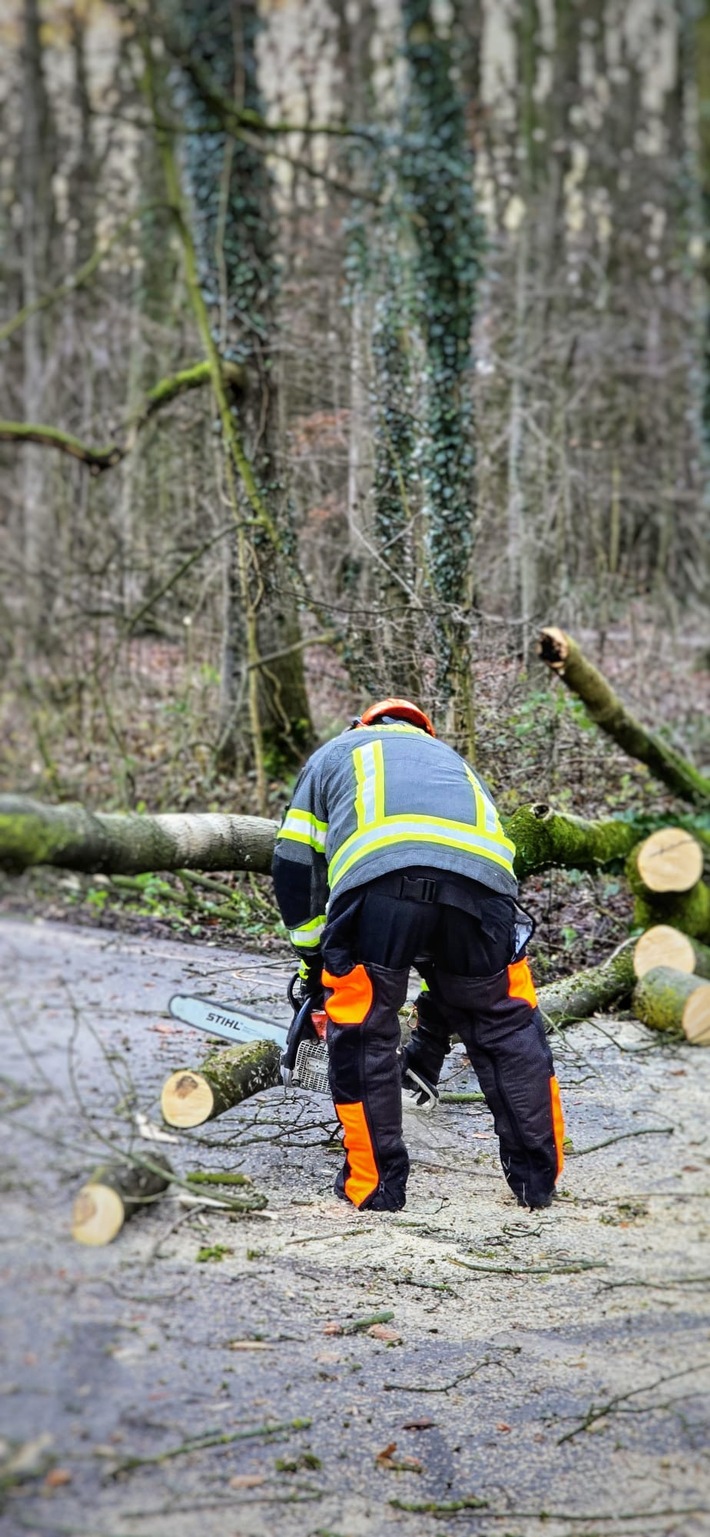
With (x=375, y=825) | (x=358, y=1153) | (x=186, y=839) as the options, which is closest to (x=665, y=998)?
(x=358, y=1153)

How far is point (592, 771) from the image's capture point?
5031 millimetres

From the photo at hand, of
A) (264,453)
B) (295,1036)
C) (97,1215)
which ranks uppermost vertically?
(264,453)

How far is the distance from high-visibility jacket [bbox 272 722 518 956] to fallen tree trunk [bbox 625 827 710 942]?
1545 millimetres

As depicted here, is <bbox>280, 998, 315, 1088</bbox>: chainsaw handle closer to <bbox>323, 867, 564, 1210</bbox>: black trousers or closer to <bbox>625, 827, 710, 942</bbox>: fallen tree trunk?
<bbox>323, 867, 564, 1210</bbox>: black trousers

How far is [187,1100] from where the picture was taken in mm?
2135

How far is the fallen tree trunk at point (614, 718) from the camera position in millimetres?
3793

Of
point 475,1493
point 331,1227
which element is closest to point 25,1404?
point 475,1493

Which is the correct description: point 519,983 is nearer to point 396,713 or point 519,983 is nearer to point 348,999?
point 348,999

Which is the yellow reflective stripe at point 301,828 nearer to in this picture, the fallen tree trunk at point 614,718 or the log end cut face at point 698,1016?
the fallen tree trunk at point 614,718

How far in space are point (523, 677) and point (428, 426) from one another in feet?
7.46

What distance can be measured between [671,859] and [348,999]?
1.89 metres

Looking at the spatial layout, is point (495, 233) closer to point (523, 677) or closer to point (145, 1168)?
point (523, 677)

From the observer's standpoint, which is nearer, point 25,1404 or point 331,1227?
point 25,1404

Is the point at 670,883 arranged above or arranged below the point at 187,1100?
below
